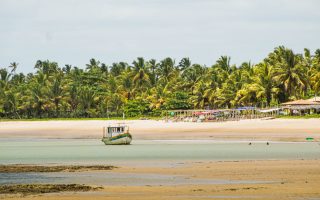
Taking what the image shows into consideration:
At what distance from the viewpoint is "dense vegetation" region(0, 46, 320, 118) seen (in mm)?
100125

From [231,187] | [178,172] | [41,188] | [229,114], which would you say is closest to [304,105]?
[229,114]

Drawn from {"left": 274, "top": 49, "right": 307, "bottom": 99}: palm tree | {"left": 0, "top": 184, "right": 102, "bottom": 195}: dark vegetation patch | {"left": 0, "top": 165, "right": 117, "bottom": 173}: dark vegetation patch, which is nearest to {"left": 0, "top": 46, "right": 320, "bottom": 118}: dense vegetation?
{"left": 274, "top": 49, "right": 307, "bottom": 99}: palm tree

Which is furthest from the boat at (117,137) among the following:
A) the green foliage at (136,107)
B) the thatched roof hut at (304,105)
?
the green foliage at (136,107)

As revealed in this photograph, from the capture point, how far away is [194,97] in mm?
117000

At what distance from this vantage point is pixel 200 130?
7656 centimetres

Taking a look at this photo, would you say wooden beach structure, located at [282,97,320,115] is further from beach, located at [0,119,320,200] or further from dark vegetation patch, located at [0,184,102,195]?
dark vegetation patch, located at [0,184,102,195]

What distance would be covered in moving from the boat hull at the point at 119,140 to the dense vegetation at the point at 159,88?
135ft

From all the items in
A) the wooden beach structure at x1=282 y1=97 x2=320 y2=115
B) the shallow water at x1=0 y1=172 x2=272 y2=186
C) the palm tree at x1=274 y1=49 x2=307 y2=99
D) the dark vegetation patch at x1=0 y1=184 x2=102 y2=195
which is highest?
the palm tree at x1=274 y1=49 x2=307 y2=99

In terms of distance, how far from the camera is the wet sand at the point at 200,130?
65.7 m

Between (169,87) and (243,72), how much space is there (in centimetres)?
1918

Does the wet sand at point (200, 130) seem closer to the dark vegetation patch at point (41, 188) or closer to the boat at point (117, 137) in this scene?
the boat at point (117, 137)

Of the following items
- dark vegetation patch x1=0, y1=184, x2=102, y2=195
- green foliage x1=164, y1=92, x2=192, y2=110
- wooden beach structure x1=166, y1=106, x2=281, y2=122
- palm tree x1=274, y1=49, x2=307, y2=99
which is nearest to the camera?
dark vegetation patch x1=0, y1=184, x2=102, y2=195

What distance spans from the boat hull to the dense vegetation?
41.1 metres

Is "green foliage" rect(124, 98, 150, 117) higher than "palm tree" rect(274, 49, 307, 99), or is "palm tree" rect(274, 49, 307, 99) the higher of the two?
"palm tree" rect(274, 49, 307, 99)
